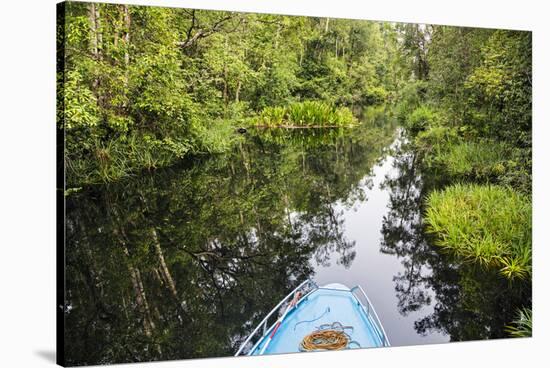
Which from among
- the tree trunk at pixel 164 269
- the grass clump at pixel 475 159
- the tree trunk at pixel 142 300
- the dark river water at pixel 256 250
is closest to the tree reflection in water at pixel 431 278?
the dark river water at pixel 256 250

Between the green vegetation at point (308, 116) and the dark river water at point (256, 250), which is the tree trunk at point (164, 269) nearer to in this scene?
the dark river water at point (256, 250)

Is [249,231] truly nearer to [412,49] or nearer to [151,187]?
[151,187]

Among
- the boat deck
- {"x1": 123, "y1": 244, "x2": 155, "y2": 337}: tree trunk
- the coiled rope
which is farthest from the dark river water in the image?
the coiled rope

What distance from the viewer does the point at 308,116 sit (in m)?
5.10

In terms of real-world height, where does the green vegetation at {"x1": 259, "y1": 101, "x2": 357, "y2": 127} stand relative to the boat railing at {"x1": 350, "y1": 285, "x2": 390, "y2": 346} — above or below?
above

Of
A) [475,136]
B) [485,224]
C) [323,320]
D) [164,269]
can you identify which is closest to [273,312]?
[323,320]

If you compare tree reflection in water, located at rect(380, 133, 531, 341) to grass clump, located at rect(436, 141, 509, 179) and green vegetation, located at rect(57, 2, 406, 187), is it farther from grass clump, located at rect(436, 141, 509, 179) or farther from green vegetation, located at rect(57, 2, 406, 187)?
green vegetation, located at rect(57, 2, 406, 187)

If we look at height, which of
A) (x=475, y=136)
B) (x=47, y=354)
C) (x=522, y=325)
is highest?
(x=475, y=136)

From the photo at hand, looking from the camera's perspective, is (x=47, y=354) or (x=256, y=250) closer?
(x=47, y=354)

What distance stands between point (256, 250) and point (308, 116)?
1052mm

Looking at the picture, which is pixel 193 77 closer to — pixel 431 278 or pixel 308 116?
pixel 308 116

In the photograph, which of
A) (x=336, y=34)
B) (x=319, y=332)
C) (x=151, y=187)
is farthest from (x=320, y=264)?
(x=336, y=34)

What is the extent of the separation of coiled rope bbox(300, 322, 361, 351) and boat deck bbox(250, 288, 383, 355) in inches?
1.0

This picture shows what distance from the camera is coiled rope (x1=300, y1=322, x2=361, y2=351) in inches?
194
